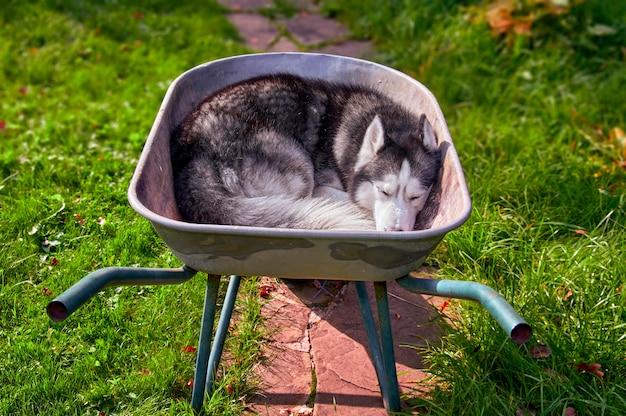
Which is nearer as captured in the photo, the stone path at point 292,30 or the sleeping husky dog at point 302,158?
the sleeping husky dog at point 302,158

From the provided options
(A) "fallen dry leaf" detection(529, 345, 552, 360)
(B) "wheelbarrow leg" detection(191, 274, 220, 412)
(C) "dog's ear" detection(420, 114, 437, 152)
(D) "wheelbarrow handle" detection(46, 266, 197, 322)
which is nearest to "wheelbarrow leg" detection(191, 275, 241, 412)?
(B) "wheelbarrow leg" detection(191, 274, 220, 412)

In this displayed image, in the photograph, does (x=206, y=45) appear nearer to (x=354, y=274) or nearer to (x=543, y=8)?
(x=543, y=8)

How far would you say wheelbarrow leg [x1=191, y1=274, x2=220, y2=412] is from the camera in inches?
90.6

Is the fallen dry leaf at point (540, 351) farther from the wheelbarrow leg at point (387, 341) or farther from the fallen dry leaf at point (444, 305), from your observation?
the wheelbarrow leg at point (387, 341)

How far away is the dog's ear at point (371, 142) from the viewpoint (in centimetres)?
277

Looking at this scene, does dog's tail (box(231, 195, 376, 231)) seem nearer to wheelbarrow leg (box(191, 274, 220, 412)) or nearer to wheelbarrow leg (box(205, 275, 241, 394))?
wheelbarrow leg (box(191, 274, 220, 412))

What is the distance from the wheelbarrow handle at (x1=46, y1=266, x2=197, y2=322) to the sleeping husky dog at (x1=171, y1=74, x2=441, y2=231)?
36cm

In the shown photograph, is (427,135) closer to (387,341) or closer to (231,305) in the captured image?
(387,341)

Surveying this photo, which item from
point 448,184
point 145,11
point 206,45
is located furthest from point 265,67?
point 145,11

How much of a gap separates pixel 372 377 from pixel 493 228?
1.11 m

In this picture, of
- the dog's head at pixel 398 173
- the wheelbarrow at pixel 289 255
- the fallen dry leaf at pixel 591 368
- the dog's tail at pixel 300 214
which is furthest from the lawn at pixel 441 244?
the dog's tail at pixel 300 214

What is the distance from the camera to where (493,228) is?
3.33m

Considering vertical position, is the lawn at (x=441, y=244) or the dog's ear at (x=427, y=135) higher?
the dog's ear at (x=427, y=135)

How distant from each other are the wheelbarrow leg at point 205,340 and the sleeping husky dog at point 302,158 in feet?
0.83
